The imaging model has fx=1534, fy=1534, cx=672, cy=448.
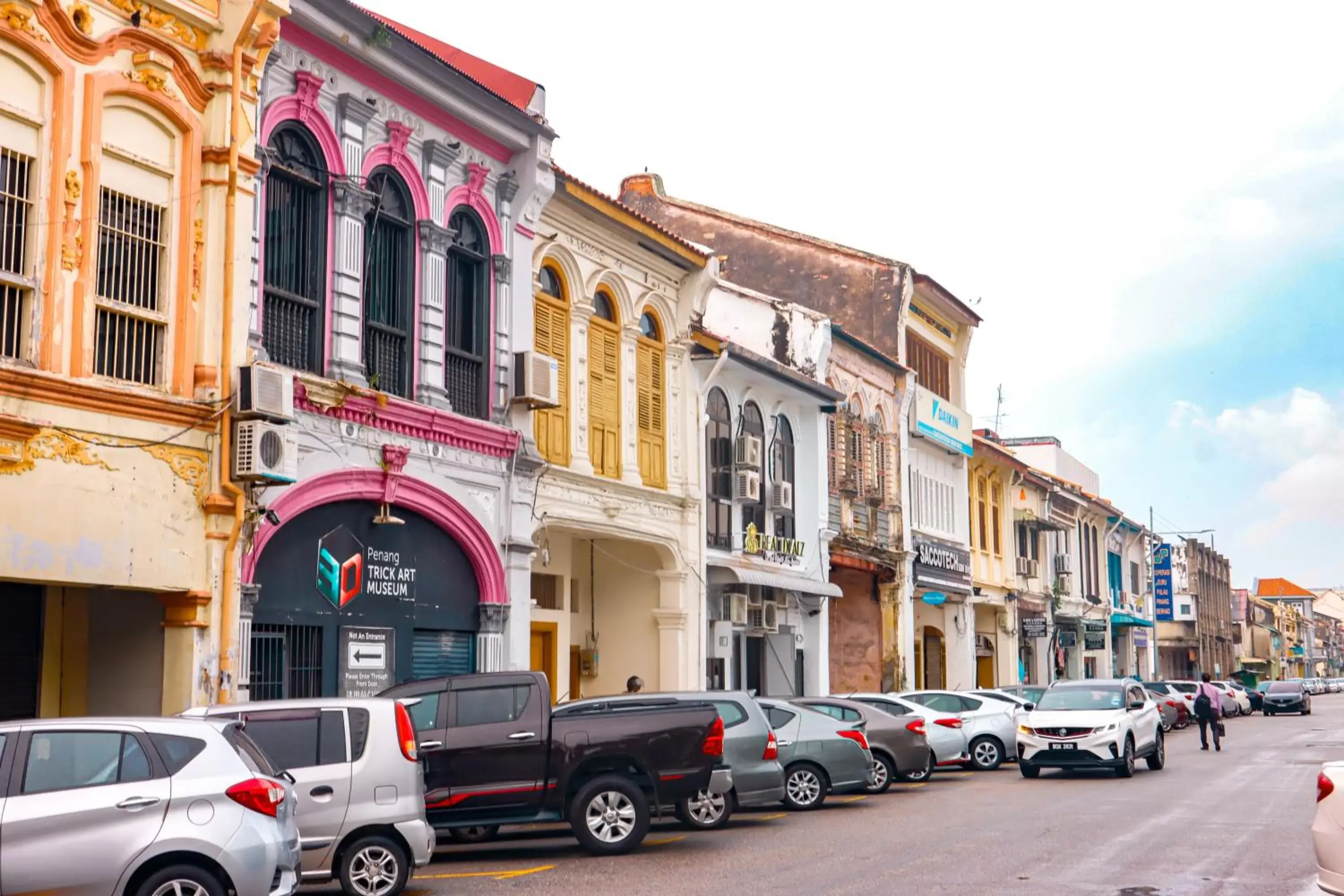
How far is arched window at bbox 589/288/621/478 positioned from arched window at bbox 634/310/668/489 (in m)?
0.67

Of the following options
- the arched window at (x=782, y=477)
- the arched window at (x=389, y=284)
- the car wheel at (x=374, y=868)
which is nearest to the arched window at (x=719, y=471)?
the arched window at (x=782, y=477)

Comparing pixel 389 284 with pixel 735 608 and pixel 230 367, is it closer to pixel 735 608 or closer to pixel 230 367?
pixel 230 367

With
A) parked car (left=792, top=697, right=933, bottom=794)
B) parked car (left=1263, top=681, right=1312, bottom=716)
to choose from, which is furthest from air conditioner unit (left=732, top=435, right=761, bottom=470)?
parked car (left=1263, top=681, right=1312, bottom=716)

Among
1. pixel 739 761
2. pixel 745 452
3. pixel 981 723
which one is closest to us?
pixel 739 761

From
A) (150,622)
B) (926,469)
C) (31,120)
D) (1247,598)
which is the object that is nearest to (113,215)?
(31,120)

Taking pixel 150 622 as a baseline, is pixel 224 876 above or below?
below

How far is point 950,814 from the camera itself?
1814 cm

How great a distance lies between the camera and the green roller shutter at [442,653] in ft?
64.4

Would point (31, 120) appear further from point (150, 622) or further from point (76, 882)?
point (76, 882)

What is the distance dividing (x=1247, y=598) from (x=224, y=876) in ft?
391

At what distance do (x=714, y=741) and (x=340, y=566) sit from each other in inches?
221

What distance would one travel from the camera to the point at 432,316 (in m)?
19.9

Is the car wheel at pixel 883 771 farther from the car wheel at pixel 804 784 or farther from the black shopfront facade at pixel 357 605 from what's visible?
the black shopfront facade at pixel 357 605

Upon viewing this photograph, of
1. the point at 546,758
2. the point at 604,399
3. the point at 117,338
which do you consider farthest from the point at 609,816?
the point at 604,399
